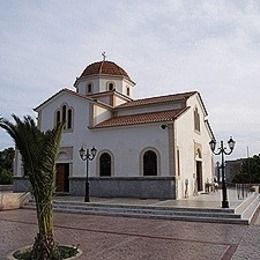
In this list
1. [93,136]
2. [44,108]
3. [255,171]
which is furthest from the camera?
[255,171]

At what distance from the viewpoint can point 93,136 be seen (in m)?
22.2

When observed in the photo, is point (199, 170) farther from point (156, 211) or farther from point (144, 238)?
point (144, 238)

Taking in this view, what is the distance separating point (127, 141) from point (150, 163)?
2.21 meters

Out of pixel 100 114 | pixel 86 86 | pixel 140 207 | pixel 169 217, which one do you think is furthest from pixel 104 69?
pixel 169 217

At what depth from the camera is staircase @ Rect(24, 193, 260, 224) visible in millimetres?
12648

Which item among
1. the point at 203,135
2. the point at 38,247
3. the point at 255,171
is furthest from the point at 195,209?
the point at 255,171

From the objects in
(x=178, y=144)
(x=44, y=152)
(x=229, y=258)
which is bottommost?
(x=229, y=258)

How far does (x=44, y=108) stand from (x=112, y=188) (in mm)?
9148

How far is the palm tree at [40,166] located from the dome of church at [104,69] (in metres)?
20.8

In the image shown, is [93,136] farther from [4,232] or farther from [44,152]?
[44,152]

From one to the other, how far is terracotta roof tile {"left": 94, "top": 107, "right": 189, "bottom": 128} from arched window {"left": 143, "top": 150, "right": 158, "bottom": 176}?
6.62 ft

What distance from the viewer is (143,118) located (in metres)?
21.3

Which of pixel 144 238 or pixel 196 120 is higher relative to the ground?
pixel 196 120

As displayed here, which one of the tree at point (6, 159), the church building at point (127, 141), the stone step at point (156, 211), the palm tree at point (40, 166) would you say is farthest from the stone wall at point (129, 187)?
the tree at point (6, 159)
